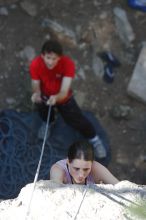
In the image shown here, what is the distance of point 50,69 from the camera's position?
4707 millimetres

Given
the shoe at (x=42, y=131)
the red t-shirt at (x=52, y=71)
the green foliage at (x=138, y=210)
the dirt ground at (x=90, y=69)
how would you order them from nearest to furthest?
1. the green foliage at (x=138, y=210)
2. the red t-shirt at (x=52, y=71)
3. the shoe at (x=42, y=131)
4. the dirt ground at (x=90, y=69)

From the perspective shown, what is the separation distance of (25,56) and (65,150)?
1.03m

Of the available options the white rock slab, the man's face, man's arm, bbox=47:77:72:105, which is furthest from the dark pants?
the white rock slab

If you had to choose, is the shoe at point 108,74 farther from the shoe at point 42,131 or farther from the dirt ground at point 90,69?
the shoe at point 42,131

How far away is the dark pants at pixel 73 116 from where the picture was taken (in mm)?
5121

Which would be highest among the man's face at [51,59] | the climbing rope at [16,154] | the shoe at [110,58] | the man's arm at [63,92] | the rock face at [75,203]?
the rock face at [75,203]

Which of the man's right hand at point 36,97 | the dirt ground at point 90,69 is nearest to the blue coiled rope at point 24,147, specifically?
the dirt ground at point 90,69

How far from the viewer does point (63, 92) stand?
480 centimetres

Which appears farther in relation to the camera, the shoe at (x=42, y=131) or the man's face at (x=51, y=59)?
the shoe at (x=42, y=131)

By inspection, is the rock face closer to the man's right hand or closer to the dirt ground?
the man's right hand

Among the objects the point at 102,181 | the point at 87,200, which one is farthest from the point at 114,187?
the point at 102,181

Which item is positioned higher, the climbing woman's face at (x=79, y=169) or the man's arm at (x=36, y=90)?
the climbing woman's face at (x=79, y=169)

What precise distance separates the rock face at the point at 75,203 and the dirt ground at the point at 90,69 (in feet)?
8.55

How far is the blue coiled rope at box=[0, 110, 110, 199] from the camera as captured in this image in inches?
210
